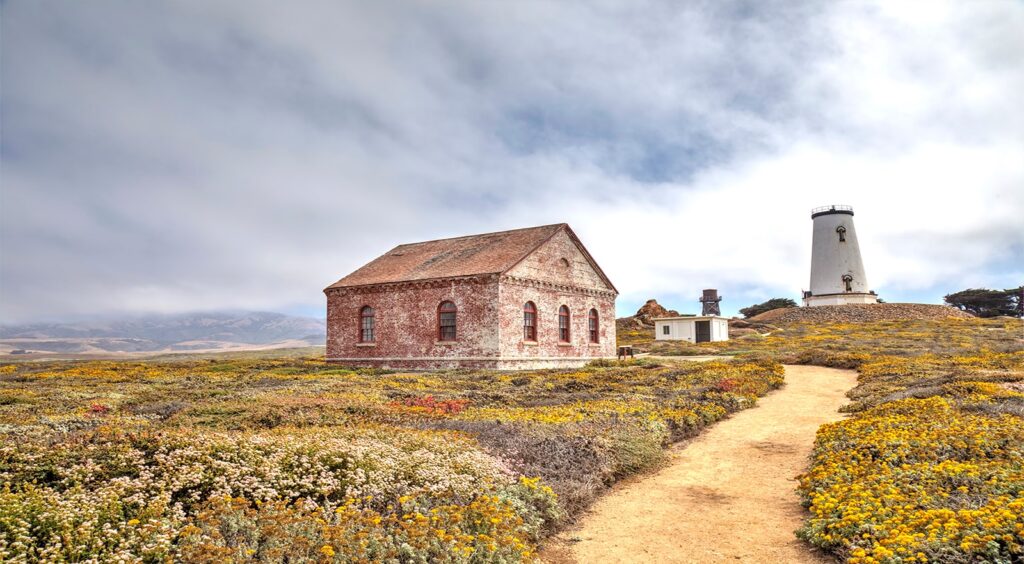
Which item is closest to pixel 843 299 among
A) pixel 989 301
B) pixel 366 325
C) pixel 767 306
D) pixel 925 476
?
pixel 767 306

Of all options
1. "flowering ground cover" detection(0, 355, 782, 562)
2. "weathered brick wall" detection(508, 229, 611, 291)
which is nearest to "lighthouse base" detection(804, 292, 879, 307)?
"weathered brick wall" detection(508, 229, 611, 291)

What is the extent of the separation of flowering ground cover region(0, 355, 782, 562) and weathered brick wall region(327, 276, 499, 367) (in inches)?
639

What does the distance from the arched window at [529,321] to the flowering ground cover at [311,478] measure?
17.5 meters

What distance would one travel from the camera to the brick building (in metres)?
31.8

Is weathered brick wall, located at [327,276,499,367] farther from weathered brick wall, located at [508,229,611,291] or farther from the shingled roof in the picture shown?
weathered brick wall, located at [508,229,611,291]

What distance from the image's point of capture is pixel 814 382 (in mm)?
24578

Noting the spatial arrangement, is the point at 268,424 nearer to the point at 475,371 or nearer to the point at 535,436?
the point at 535,436

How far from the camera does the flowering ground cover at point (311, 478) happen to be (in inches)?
216

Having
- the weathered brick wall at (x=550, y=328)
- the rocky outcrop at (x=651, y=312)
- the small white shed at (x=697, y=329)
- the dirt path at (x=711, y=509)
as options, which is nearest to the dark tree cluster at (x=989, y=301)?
the rocky outcrop at (x=651, y=312)

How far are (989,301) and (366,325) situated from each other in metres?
100

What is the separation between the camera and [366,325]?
3631cm

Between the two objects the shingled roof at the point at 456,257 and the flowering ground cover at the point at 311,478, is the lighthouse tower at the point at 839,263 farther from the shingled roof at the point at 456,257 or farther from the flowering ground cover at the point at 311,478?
the flowering ground cover at the point at 311,478

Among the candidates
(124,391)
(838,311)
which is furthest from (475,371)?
(838,311)

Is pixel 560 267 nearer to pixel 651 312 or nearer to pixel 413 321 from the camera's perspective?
pixel 413 321
